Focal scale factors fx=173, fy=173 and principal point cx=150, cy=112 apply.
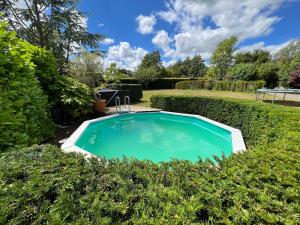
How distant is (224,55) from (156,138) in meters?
36.5

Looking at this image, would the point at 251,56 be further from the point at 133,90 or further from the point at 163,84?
the point at 133,90

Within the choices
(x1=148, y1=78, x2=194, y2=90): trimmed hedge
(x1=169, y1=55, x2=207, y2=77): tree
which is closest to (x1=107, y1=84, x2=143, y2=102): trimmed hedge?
(x1=148, y1=78, x2=194, y2=90): trimmed hedge

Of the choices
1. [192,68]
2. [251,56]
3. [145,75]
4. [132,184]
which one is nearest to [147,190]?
[132,184]

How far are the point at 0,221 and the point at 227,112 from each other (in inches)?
343

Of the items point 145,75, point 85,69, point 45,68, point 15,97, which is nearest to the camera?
Answer: point 15,97

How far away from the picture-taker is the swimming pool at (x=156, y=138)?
629cm

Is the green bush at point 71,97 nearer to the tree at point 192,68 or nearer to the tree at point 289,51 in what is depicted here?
the tree at point 289,51

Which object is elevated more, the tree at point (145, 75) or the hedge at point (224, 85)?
the tree at point (145, 75)

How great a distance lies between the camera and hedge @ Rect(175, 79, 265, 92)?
70.1 feet

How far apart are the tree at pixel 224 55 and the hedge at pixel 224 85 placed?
15445 mm

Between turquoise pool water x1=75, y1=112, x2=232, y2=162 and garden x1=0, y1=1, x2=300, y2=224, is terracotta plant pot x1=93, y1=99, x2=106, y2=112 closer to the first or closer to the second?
turquoise pool water x1=75, y1=112, x2=232, y2=162

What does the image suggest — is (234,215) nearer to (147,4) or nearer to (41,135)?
(41,135)

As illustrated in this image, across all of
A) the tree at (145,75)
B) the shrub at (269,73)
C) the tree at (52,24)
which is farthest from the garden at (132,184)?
the shrub at (269,73)

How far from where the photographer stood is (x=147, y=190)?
1575mm
